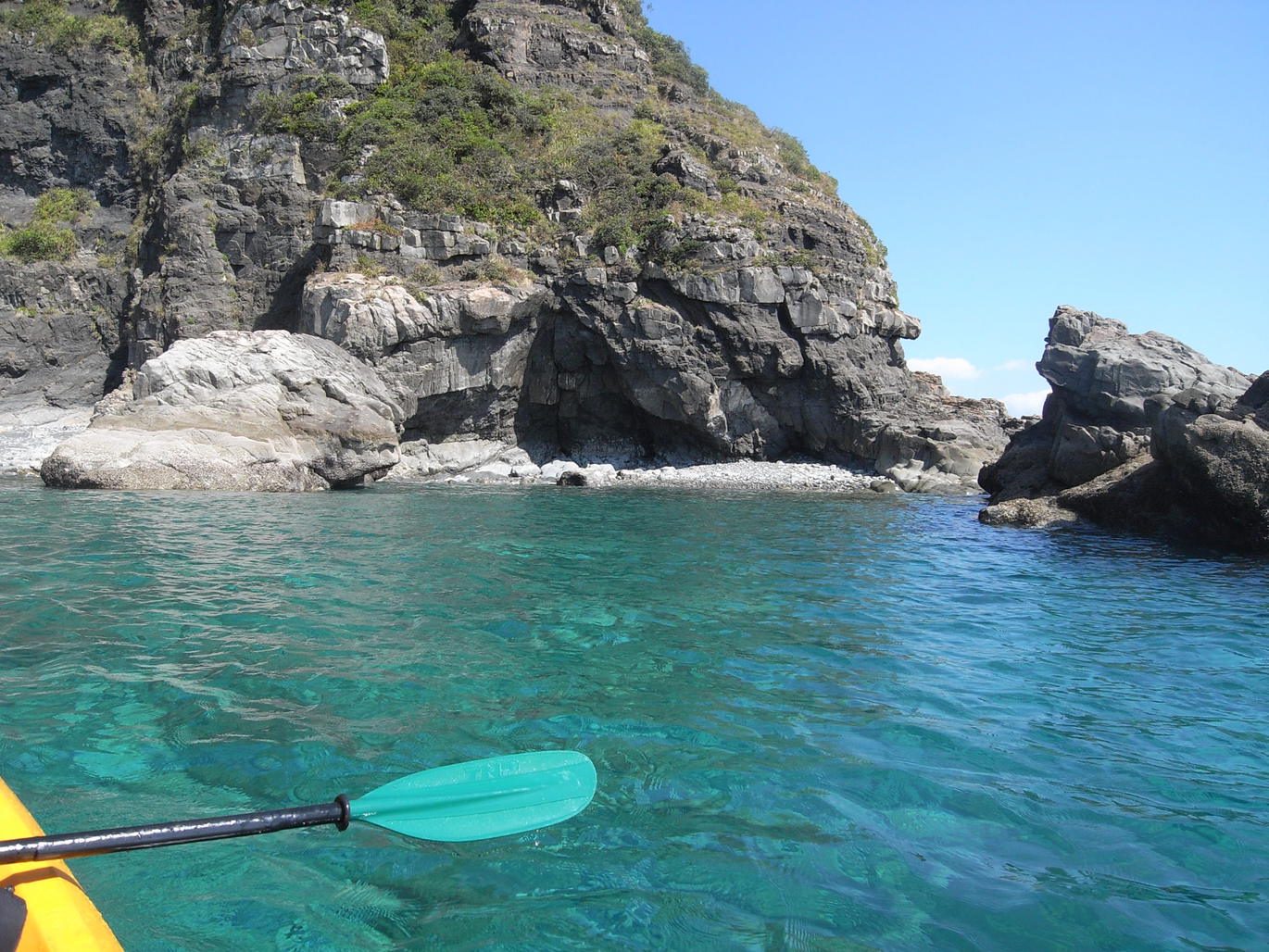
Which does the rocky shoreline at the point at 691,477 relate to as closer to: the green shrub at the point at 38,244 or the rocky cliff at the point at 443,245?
the rocky cliff at the point at 443,245

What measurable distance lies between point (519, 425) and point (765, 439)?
32.0ft

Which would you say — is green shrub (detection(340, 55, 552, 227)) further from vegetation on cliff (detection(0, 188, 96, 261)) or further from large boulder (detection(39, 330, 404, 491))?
vegetation on cliff (detection(0, 188, 96, 261))

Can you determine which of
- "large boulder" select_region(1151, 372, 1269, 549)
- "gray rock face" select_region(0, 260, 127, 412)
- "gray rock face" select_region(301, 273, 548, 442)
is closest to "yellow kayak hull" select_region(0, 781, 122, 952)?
"large boulder" select_region(1151, 372, 1269, 549)

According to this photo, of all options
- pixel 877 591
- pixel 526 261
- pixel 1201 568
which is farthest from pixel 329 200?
pixel 1201 568

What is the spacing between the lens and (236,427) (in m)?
17.5

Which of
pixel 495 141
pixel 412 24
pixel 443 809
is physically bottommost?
pixel 443 809

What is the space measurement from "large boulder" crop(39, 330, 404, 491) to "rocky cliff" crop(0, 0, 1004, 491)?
16.0ft

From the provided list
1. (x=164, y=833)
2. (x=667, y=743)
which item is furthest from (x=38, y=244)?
(x=164, y=833)

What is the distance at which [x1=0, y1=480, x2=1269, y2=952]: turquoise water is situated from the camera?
9.61 feet

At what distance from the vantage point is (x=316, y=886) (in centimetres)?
303

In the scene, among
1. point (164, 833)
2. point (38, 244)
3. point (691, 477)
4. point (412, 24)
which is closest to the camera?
point (164, 833)

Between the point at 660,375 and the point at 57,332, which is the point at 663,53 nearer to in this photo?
the point at 660,375

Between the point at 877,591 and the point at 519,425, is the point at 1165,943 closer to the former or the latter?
the point at 877,591

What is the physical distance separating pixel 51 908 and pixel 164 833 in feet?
1.22
